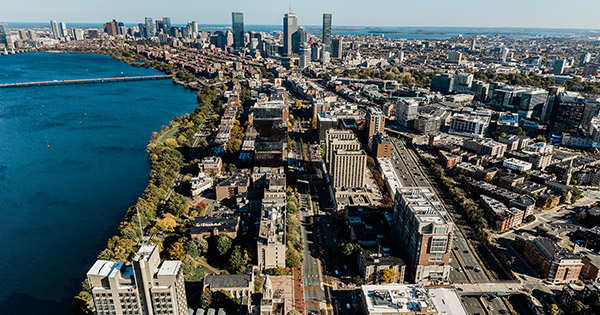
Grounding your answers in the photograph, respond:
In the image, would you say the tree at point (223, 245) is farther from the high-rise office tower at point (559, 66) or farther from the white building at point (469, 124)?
the high-rise office tower at point (559, 66)

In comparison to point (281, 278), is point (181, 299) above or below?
above

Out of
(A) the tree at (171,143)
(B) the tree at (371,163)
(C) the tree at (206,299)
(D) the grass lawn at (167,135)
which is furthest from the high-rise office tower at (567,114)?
(D) the grass lawn at (167,135)

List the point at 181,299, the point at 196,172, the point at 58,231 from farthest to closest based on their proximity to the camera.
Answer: the point at 196,172 < the point at 58,231 < the point at 181,299

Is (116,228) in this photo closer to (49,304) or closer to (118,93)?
(49,304)

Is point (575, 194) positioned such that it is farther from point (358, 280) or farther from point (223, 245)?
point (223, 245)

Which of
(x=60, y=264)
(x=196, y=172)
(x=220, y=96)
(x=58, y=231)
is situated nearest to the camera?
(x=60, y=264)

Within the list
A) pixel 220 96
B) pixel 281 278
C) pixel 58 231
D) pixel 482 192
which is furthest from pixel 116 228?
pixel 220 96
